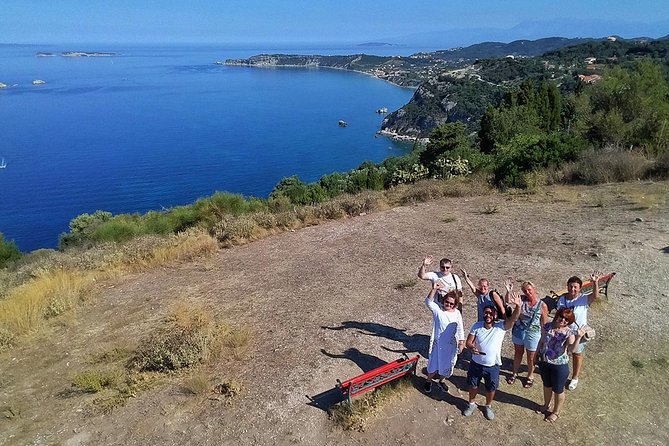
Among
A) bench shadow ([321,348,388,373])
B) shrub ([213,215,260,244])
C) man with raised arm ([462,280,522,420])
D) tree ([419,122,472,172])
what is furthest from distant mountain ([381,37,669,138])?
man with raised arm ([462,280,522,420])

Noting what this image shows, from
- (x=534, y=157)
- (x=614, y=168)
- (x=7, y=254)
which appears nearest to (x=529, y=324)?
(x=614, y=168)

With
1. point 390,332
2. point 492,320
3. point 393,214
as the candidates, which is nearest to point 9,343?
point 390,332

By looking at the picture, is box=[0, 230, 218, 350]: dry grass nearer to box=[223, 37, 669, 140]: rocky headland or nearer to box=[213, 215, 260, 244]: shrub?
box=[213, 215, 260, 244]: shrub

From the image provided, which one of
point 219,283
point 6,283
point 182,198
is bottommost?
point 182,198

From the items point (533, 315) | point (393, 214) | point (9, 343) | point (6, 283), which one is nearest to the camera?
point (533, 315)

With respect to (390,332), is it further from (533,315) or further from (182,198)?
(182,198)

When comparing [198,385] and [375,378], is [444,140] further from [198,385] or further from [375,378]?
[198,385]

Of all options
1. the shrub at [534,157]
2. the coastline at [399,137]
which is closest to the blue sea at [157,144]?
the coastline at [399,137]
